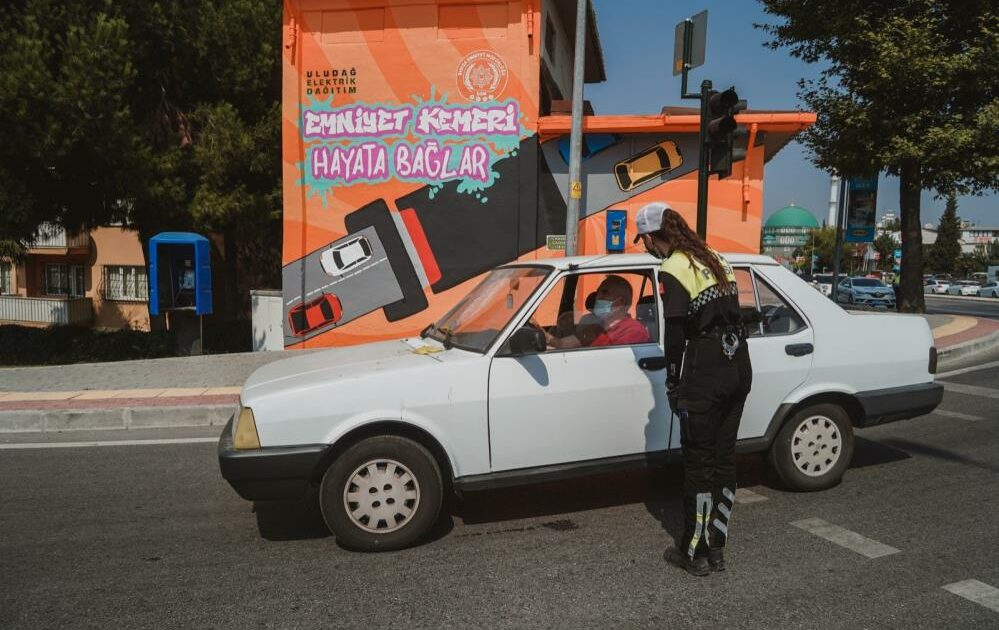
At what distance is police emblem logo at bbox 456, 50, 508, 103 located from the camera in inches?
448

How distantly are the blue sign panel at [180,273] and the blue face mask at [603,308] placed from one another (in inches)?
396

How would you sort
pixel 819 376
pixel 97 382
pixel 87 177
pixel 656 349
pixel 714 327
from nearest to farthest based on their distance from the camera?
pixel 714 327 → pixel 656 349 → pixel 819 376 → pixel 97 382 → pixel 87 177

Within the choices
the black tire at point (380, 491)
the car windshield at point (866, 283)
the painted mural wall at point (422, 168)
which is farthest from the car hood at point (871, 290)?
the black tire at point (380, 491)

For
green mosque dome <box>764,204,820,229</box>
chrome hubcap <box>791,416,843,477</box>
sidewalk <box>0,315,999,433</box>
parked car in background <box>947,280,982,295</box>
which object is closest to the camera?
chrome hubcap <box>791,416,843,477</box>

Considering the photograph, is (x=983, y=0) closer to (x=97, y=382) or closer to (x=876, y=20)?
(x=876, y=20)

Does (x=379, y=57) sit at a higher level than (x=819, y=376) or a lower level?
higher

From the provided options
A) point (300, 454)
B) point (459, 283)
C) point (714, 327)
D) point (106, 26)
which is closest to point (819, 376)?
point (714, 327)

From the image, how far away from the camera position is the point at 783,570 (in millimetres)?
3373

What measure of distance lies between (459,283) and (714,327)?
859 cm

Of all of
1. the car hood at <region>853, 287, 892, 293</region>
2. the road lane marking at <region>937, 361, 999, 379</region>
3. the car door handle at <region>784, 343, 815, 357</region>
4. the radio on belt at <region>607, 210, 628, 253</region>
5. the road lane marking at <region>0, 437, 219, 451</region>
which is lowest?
the road lane marking at <region>0, 437, 219, 451</region>

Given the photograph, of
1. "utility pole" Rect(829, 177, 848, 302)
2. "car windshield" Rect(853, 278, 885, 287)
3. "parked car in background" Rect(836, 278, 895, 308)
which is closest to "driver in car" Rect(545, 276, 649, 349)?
"utility pole" Rect(829, 177, 848, 302)

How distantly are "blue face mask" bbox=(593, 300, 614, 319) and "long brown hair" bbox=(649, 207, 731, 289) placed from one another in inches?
31.8

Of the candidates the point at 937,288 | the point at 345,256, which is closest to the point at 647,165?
the point at 345,256

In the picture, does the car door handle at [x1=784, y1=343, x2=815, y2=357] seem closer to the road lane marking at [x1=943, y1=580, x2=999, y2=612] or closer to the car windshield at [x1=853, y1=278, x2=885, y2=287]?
the road lane marking at [x1=943, y1=580, x2=999, y2=612]
